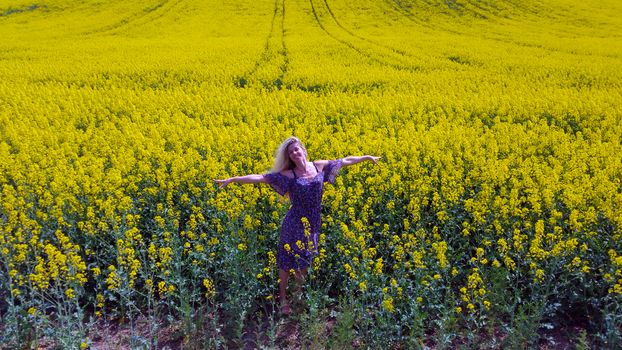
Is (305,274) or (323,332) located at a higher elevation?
(305,274)

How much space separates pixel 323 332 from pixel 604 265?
9.13 ft

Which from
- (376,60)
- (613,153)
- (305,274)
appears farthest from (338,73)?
(305,274)

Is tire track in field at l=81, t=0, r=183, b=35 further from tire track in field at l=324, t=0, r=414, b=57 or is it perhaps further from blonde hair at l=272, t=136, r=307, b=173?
blonde hair at l=272, t=136, r=307, b=173

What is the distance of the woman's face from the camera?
4.23 m

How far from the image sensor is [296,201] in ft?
14.3

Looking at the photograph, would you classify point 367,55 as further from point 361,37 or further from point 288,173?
point 288,173

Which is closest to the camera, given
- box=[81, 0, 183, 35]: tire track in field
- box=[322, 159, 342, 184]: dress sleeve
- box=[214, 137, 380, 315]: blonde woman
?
box=[214, 137, 380, 315]: blonde woman

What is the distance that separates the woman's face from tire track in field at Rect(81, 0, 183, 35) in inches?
1127

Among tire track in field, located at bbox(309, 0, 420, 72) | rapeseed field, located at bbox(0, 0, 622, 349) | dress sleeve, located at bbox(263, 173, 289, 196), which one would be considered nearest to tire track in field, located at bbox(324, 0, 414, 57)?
rapeseed field, located at bbox(0, 0, 622, 349)

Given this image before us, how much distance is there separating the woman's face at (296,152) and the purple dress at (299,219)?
0.20 metres

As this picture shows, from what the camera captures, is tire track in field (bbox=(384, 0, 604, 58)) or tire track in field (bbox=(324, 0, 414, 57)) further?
tire track in field (bbox=(384, 0, 604, 58))

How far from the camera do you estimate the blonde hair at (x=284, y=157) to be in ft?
14.0

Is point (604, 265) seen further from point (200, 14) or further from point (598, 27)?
point (200, 14)

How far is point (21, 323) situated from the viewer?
4.33 metres
